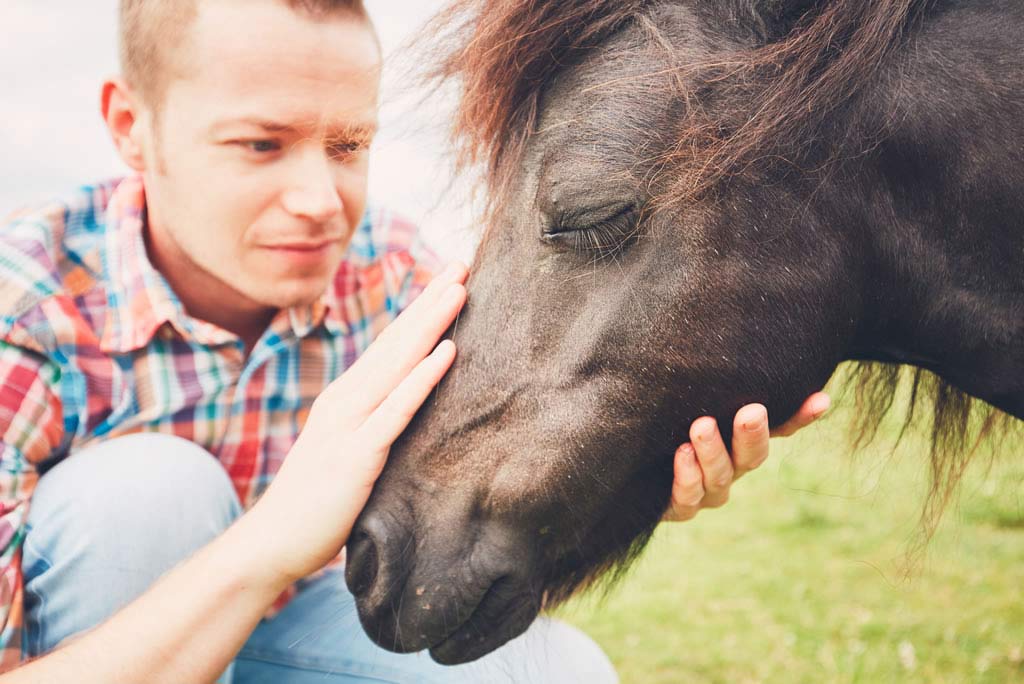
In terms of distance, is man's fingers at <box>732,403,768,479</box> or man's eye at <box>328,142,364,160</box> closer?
man's fingers at <box>732,403,768,479</box>

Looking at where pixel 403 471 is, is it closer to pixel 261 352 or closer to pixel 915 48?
pixel 261 352

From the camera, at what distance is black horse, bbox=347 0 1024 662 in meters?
1.50

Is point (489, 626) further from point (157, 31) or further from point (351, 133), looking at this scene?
point (157, 31)

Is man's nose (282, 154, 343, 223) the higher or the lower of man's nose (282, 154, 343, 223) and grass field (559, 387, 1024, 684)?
the higher

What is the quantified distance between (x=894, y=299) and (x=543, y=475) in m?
0.74

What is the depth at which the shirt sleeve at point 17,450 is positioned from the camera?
1821 mm

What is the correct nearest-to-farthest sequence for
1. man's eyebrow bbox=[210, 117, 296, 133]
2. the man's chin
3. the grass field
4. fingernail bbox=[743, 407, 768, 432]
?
1. fingernail bbox=[743, 407, 768, 432]
2. man's eyebrow bbox=[210, 117, 296, 133]
3. the man's chin
4. the grass field

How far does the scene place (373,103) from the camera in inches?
85.2

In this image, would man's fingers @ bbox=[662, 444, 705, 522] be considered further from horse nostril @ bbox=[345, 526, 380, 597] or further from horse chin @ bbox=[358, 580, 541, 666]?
horse nostril @ bbox=[345, 526, 380, 597]

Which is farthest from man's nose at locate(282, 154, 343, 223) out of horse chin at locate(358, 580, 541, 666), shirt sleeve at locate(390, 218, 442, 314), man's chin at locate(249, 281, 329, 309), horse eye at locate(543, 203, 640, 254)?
horse chin at locate(358, 580, 541, 666)

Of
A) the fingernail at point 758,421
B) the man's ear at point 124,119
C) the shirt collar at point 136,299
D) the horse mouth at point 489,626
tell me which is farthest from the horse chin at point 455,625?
the man's ear at point 124,119

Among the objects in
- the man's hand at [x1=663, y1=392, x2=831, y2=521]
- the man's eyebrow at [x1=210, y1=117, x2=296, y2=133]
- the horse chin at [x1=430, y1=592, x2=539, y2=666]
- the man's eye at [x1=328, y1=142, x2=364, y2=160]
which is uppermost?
the man's eyebrow at [x1=210, y1=117, x2=296, y2=133]

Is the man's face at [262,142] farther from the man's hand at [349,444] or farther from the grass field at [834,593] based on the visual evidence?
the grass field at [834,593]

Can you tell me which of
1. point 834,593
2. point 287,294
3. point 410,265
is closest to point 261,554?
point 287,294
